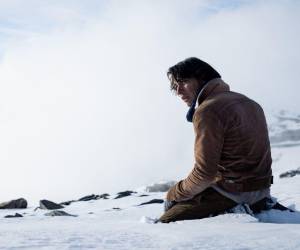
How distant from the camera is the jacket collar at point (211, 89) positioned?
5.23 m

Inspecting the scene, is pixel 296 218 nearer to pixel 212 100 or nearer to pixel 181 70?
pixel 212 100

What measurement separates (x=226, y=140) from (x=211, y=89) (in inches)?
19.7

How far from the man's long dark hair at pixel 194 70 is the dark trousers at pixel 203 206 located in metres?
1.04

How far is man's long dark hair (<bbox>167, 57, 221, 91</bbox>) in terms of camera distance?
5273mm

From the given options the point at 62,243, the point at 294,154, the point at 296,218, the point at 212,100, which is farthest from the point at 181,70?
the point at 294,154

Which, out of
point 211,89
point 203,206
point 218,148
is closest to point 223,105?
point 211,89

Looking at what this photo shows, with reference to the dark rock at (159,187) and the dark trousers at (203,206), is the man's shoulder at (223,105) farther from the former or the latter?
the dark rock at (159,187)

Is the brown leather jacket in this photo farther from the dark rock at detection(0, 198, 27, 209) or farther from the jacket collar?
the dark rock at detection(0, 198, 27, 209)

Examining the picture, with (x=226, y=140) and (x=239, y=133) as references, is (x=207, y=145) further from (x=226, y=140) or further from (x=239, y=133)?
(x=239, y=133)

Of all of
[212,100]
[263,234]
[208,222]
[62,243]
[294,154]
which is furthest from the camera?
[294,154]

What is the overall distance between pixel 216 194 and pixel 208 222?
0.54m

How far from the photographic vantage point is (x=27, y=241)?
11.7 ft

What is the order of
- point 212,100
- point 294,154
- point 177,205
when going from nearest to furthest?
point 212,100, point 177,205, point 294,154

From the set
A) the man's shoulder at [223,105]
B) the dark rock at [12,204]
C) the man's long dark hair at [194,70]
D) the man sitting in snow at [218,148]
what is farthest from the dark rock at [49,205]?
the man's shoulder at [223,105]
